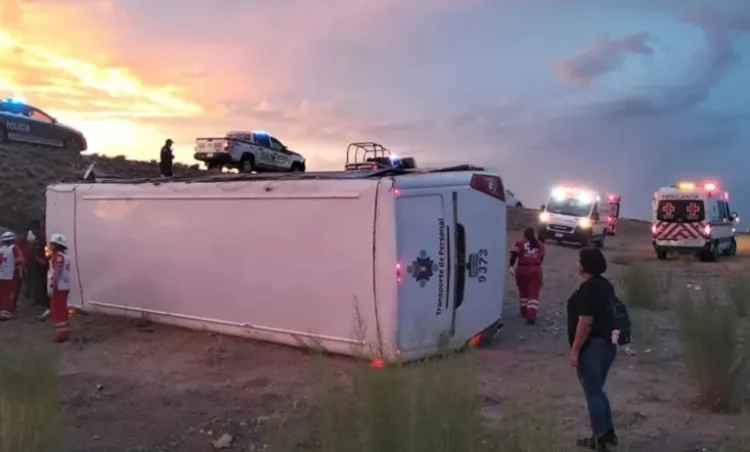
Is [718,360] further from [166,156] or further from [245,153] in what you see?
[245,153]

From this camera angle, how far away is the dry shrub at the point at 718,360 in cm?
770

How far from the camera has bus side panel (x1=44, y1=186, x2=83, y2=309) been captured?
1409 centimetres

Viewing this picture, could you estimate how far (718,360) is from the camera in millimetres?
7734

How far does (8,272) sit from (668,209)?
66.0 feet

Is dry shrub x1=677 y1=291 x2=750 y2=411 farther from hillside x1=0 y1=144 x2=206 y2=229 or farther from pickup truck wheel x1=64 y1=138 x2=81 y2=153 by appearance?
pickup truck wheel x1=64 y1=138 x2=81 y2=153

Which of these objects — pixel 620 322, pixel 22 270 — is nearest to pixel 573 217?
pixel 22 270

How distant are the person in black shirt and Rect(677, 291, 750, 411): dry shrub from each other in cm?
177

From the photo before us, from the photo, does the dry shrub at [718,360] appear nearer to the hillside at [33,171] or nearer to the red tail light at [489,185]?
the red tail light at [489,185]

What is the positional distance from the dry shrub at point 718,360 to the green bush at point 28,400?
569 centimetres

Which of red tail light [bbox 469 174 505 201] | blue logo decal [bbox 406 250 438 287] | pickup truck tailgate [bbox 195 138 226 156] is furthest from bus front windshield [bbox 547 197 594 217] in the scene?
blue logo decal [bbox 406 250 438 287]

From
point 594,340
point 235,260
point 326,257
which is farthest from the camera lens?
point 235,260

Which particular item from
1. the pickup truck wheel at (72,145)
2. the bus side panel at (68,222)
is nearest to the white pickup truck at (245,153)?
the pickup truck wheel at (72,145)

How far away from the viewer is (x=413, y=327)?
9.34 m

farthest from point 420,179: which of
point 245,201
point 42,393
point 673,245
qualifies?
point 673,245
